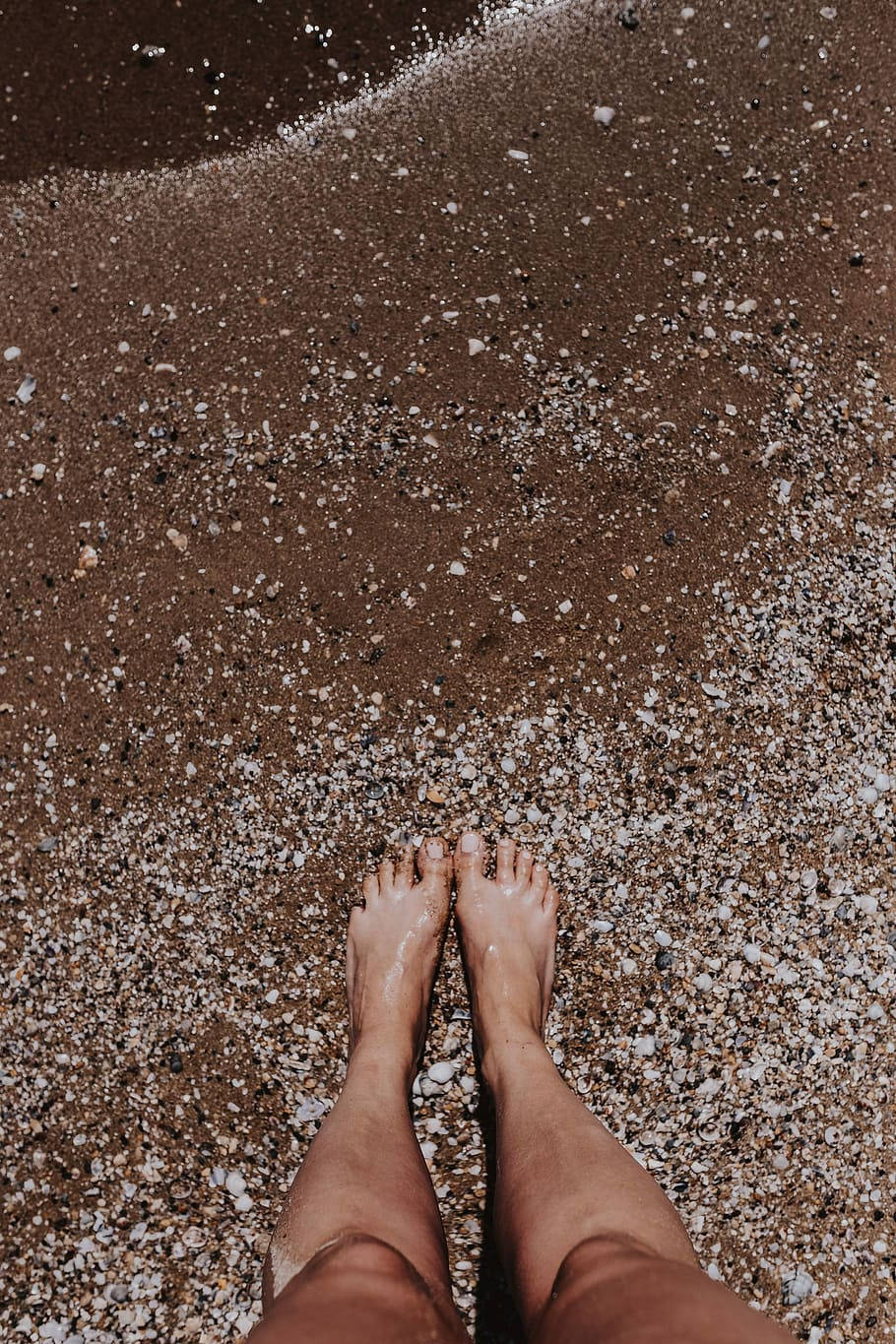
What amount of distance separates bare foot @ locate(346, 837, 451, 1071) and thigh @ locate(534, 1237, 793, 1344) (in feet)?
2.92

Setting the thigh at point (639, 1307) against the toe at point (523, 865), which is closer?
the thigh at point (639, 1307)

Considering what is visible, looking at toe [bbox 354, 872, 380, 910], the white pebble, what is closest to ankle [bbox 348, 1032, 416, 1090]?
toe [bbox 354, 872, 380, 910]

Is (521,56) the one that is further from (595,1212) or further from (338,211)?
(595,1212)

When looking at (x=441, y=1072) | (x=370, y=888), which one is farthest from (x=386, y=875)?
(x=441, y=1072)

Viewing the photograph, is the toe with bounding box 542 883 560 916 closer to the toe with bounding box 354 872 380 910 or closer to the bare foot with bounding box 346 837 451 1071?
the bare foot with bounding box 346 837 451 1071

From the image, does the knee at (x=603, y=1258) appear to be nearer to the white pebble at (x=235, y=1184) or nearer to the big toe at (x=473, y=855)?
the big toe at (x=473, y=855)

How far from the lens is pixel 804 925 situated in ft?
9.22

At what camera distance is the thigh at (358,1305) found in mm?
1622

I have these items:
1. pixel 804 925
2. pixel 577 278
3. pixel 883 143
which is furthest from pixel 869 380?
pixel 804 925

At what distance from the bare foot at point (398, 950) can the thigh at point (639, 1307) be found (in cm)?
89

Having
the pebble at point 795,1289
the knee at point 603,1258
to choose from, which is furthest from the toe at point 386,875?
the pebble at point 795,1289

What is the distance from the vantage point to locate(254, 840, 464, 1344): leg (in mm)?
1756

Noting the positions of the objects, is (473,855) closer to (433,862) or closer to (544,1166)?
(433,862)

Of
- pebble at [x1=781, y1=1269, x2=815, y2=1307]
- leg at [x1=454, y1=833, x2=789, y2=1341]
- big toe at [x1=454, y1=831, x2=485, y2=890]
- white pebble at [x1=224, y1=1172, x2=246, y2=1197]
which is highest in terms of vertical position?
big toe at [x1=454, y1=831, x2=485, y2=890]
